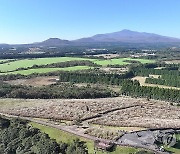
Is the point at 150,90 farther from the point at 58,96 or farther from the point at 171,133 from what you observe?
the point at 171,133

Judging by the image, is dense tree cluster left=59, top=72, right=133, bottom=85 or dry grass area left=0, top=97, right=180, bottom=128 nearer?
dry grass area left=0, top=97, right=180, bottom=128

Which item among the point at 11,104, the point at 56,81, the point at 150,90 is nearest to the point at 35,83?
the point at 56,81

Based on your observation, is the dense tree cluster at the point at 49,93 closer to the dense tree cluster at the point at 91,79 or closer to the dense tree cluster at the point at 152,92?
the dense tree cluster at the point at 152,92

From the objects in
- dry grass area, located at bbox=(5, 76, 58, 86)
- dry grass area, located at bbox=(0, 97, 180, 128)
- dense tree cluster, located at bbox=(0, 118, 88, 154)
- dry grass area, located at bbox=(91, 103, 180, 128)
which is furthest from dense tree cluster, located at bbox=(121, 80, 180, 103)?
dense tree cluster, located at bbox=(0, 118, 88, 154)

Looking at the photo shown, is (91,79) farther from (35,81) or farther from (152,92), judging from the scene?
(152,92)

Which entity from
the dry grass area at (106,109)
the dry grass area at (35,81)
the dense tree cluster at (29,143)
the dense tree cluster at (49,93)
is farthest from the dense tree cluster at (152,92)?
the dense tree cluster at (29,143)

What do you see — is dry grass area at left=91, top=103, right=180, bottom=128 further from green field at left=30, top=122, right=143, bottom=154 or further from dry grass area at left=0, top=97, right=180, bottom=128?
green field at left=30, top=122, right=143, bottom=154

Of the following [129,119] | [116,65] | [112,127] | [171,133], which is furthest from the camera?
[116,65]
